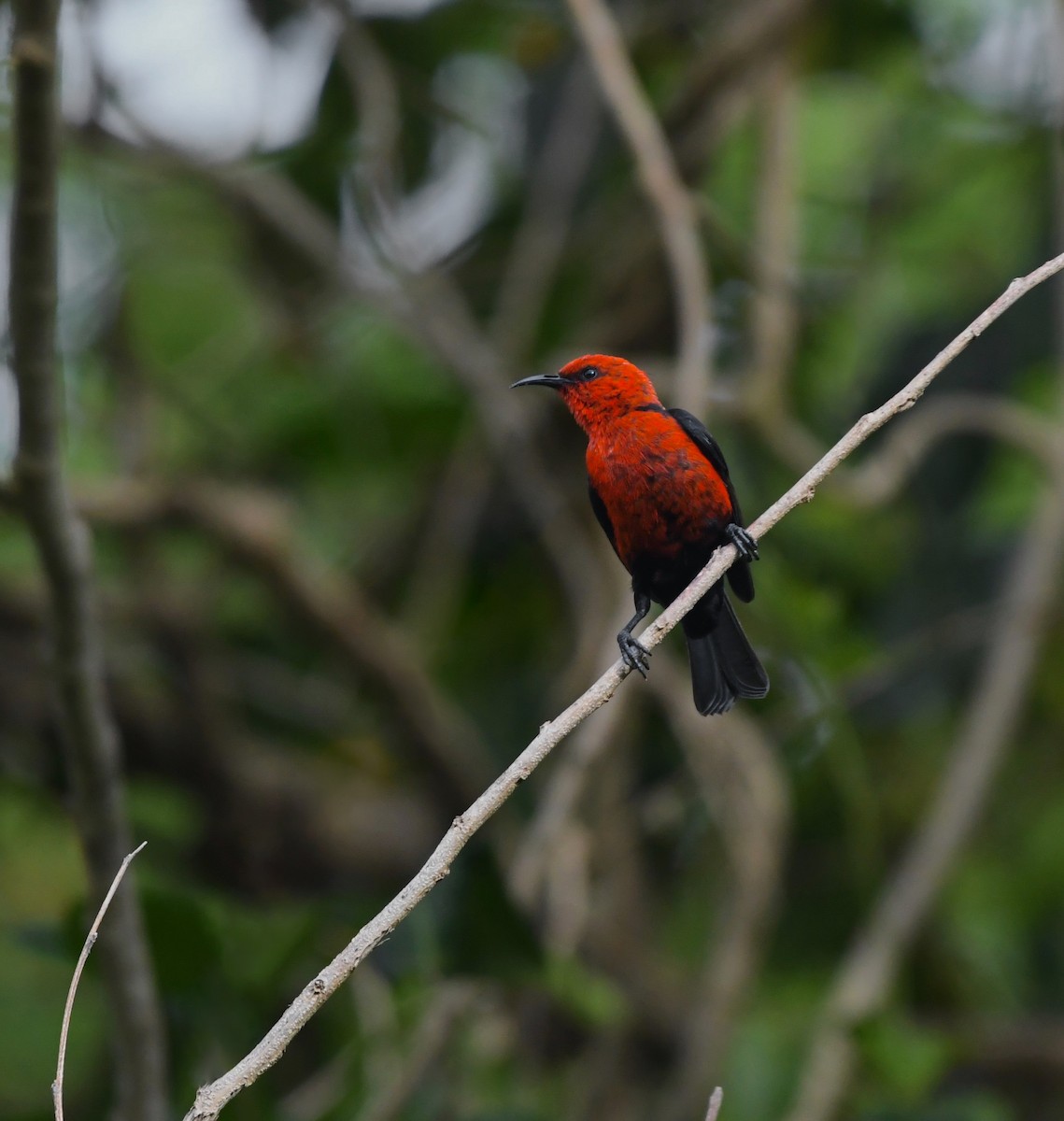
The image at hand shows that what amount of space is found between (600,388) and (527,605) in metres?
3.18

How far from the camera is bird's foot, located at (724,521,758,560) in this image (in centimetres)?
368

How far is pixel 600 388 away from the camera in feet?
13.7

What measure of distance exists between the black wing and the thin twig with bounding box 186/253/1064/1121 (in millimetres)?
1232

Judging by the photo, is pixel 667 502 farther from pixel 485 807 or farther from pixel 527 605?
pixel 527 605

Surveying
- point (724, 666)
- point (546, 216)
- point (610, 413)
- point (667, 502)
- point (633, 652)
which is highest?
point (546, 216)

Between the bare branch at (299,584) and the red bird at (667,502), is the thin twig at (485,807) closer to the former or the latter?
the red bird at (667,502)

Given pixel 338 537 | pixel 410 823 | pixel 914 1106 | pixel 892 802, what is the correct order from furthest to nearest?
pixel 338 537, pixel 892 802, pixel 410 823, pixel 914 1106

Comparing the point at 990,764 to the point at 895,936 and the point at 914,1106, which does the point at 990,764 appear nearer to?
the point at 895,936

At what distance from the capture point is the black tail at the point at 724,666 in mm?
3910

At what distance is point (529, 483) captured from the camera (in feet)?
20.9

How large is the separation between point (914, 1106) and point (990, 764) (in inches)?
54.9

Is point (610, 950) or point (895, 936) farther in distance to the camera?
point (610, 950)

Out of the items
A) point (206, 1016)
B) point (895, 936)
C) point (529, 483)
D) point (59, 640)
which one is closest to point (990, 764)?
point (895, 936)

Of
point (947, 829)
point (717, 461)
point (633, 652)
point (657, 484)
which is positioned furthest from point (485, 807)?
point (947, 829)
